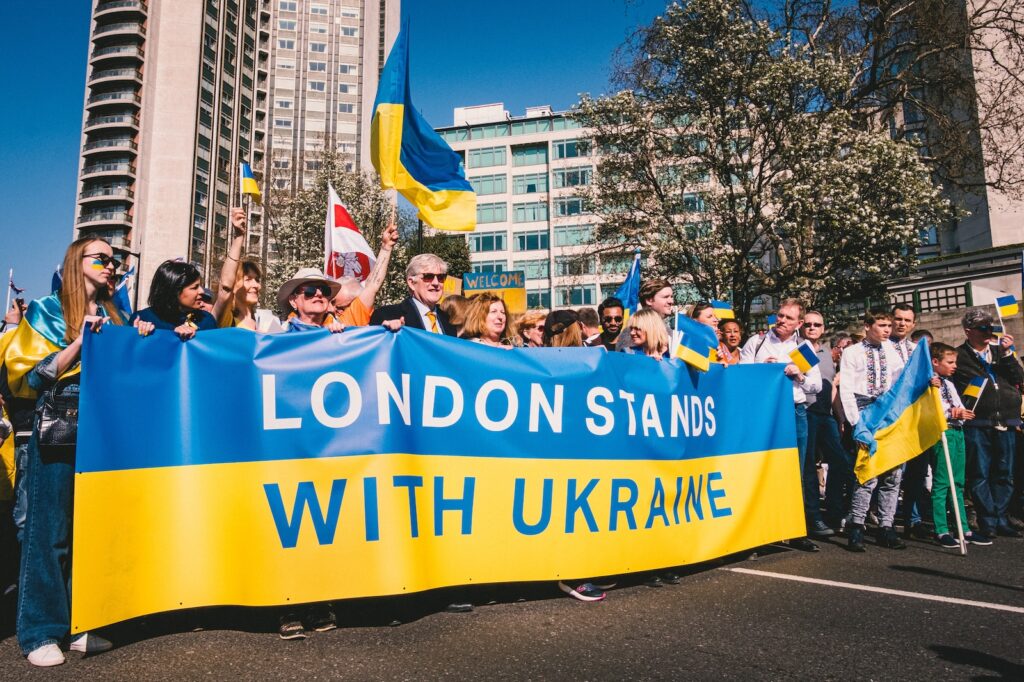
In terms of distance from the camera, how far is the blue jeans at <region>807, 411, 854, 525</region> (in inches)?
266

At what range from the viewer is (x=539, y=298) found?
232 feet

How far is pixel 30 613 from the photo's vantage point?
340 centimetres

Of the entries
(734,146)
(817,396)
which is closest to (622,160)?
(734,146)

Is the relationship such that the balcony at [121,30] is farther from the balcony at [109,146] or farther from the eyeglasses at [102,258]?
the eyeglasses at [102,258]

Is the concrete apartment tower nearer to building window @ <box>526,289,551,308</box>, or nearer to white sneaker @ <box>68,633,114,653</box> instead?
building window @ <box>526,289,551,308</box>

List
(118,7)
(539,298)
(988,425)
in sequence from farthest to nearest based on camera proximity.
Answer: (539,298)
(118,7)
(988,425)

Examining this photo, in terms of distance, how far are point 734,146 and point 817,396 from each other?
12.4m

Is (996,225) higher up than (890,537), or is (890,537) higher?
(996,225)

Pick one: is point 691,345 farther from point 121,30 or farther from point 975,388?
point 121,30

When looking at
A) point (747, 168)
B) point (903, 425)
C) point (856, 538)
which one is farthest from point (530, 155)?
point (856, 538)

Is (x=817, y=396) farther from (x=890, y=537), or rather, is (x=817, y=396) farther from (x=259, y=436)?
(x=259, y=436)

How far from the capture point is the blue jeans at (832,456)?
6.75 meters

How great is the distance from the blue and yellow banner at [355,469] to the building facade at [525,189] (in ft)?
205

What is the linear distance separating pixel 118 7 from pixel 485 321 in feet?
259
